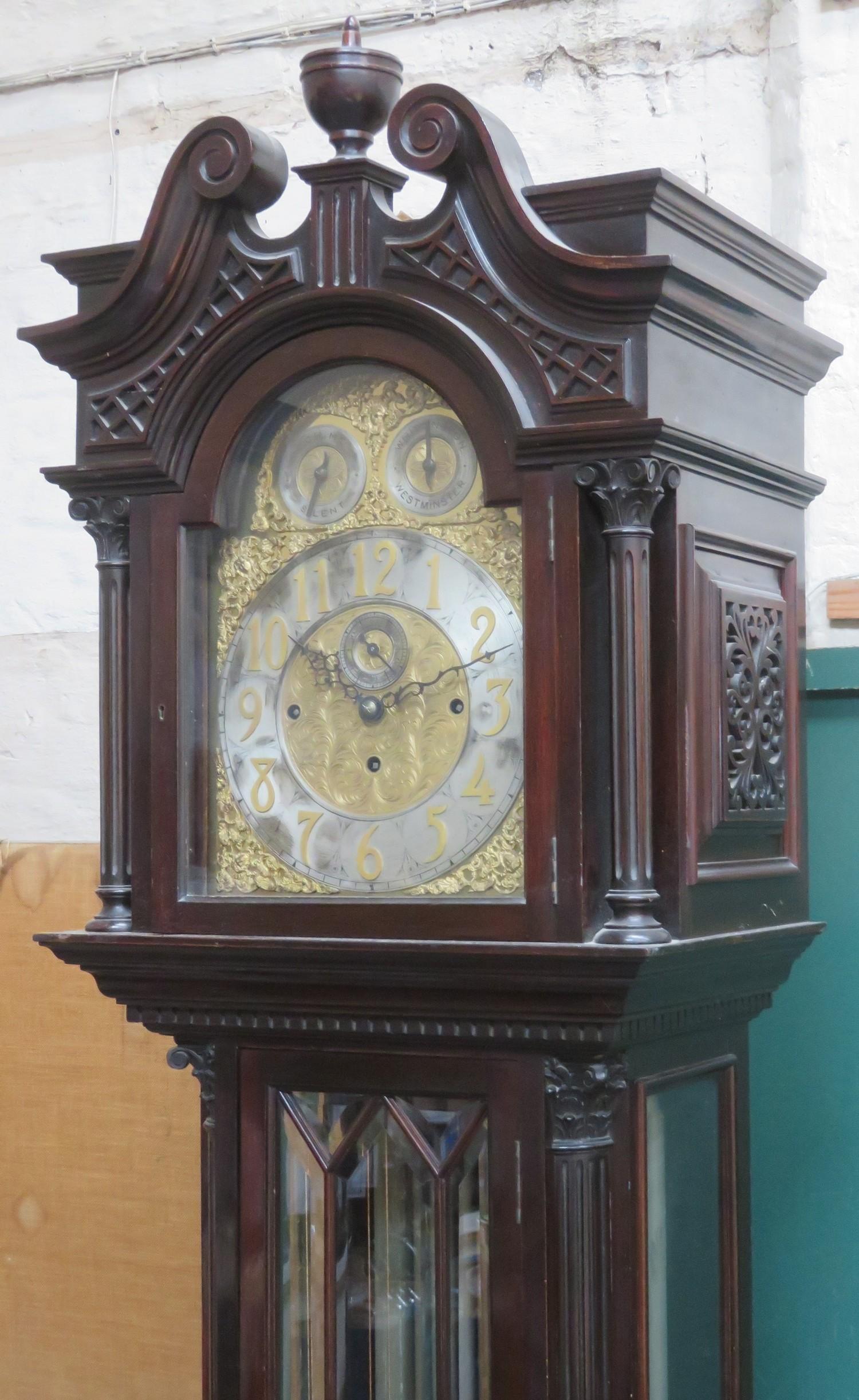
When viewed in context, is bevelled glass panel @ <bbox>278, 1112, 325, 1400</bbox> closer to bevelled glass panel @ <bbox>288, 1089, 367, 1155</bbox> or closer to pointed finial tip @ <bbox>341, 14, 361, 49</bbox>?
bevelled glass panel @ <bbox>288, 1089, 367, 1155</bbox>

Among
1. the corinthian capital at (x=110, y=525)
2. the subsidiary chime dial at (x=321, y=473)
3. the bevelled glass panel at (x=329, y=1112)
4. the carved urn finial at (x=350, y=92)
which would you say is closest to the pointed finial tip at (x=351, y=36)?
the carved urn finial at (x=350, y=92)

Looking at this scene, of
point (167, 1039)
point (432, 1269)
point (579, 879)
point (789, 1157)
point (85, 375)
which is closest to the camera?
point (579, 879)

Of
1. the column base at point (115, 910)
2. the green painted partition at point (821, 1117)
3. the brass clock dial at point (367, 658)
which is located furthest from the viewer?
the green painted partition at point (821, 1117)

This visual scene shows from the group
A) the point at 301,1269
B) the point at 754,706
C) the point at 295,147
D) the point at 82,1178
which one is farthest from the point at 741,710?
the point at 82,1178

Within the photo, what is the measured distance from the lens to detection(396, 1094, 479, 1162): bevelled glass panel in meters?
1.64

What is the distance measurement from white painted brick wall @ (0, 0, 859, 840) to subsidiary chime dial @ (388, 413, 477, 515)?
0.68 m

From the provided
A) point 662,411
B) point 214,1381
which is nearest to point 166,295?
point 662,411

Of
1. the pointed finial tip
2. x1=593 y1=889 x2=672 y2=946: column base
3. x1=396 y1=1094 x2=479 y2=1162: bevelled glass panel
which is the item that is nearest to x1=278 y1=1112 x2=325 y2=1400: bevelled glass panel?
x1=396 y1=1094 x2=479 y2=1162: bevelled glass panel

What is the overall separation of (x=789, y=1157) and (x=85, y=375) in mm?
1245

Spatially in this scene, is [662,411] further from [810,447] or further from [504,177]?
[810,447]

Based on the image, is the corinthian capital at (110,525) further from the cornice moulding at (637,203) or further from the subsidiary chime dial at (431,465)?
the cornice moulding at (637,203)

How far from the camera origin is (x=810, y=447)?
2172 mm

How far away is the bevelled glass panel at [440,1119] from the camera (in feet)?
5.38

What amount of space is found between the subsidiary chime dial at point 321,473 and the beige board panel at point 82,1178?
0.97m
